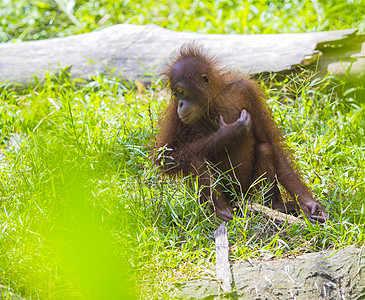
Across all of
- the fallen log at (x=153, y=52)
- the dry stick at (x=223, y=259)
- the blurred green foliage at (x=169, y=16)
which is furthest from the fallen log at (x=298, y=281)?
the blurred green foliage at (x=169, y=16)

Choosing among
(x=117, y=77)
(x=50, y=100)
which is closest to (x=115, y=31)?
(x=117, y=77)

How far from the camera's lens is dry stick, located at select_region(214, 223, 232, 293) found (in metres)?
2.34

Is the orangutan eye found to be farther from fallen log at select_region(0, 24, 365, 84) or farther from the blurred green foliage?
the blurred green foliage

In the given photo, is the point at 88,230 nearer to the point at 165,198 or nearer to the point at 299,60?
the point at 165,198

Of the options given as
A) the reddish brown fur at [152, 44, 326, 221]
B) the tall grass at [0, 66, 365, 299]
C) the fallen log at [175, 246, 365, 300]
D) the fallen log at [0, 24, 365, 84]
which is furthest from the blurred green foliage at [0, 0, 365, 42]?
the fallen log at [175, 246, 365, 300]

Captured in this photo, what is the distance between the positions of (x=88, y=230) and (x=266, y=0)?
620 cm

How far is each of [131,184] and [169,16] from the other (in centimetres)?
374

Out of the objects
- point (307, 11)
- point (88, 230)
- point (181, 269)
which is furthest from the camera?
point (307, 11)

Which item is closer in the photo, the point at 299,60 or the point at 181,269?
the point at 181,269

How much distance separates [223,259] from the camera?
8.23ft

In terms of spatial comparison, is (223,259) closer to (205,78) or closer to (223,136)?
(223,136)

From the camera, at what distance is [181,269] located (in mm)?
2604

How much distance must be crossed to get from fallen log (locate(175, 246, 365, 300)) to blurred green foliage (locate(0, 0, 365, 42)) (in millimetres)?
3758

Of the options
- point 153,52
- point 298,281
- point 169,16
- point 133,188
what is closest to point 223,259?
point 298,281
